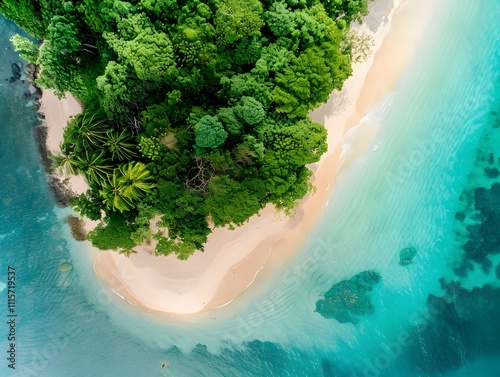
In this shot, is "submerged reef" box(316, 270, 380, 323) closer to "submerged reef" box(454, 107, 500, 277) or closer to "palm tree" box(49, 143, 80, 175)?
"submerged reef" box(454, 107, 500, 277)

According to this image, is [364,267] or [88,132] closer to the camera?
[88,132]

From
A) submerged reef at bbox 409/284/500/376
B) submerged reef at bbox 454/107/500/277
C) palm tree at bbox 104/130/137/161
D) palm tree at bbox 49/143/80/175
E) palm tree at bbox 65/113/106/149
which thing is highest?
submerged reef at bbox 454/107/500/277

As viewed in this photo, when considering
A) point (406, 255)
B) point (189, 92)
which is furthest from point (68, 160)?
point (406, 255)

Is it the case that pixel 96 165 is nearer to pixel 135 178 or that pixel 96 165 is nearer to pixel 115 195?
pixel 115 195

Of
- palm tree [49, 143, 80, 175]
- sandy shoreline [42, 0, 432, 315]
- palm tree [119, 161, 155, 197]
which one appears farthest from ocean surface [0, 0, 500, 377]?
palm tree [119, 161, 155, 197]

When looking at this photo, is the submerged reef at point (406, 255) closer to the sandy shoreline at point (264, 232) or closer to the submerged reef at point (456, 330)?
the submerged reef at point (456, 330)

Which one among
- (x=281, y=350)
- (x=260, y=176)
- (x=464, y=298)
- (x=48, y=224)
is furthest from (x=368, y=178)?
(x=48, y=224)

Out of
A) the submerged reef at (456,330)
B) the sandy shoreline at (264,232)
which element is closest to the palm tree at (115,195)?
the sandy shoreline at (264,232)
